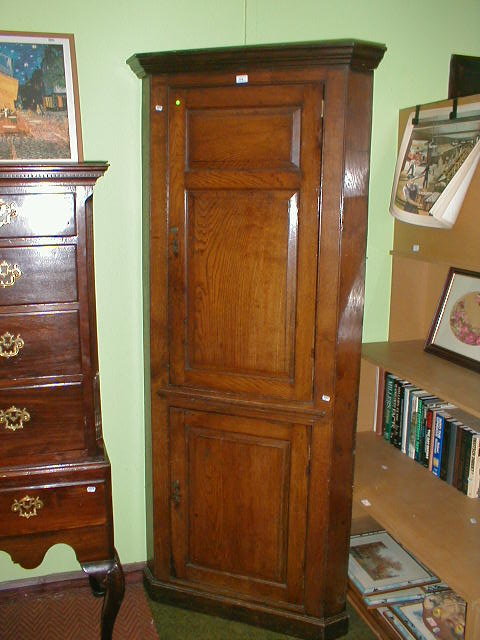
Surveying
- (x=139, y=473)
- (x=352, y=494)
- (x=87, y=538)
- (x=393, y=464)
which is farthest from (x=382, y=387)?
(x=87, y=538)

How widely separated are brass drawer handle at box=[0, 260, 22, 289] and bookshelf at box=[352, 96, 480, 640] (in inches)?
46.9

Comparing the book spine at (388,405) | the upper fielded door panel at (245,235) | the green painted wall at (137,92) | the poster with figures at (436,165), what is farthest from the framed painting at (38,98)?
the book spine at (388,405)

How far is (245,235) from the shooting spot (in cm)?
184

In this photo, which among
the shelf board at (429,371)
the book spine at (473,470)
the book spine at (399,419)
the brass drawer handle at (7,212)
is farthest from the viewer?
the book spine at (399,419)

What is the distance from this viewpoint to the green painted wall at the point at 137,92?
201 cm

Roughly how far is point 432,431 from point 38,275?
1363mm

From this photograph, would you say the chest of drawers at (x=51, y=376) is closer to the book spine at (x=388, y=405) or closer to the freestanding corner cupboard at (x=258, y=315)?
the freestanding corner cupboard at (x=258, y=315)

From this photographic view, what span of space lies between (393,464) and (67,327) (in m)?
1.25

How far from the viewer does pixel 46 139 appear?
2008mm

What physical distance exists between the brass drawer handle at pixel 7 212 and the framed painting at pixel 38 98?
0.44 metres

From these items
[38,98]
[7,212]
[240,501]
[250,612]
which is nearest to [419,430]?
[240,501]

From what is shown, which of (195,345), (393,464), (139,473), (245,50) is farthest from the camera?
(139,473)

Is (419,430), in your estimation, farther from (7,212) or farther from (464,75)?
(7,212)

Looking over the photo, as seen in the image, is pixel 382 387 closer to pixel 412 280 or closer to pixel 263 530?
pixel 412 280
